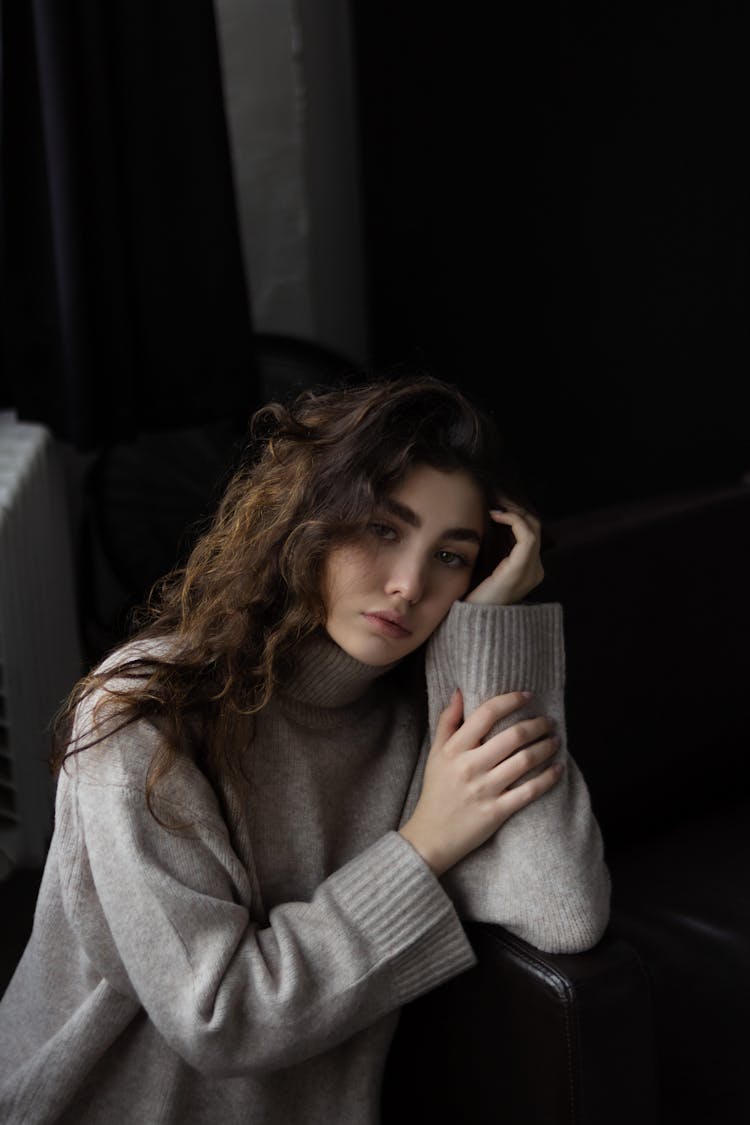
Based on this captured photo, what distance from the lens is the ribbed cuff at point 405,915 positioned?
1.29m

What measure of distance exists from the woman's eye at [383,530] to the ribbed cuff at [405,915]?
0.96ft

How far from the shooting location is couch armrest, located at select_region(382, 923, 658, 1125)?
1230 millimetres

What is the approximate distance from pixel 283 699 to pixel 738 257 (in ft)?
5.57

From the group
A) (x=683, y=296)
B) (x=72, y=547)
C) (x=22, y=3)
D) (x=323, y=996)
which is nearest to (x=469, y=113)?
(x=683, y=296)

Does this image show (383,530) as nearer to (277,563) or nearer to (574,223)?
(277,563)

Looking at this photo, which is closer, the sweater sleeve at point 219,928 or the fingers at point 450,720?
the sweater sleeve at point 219,928

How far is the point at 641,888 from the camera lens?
1.76 meters

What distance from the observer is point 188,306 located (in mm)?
2520

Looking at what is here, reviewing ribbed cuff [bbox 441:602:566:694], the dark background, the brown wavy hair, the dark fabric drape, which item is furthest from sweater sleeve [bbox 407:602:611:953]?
the dark fabric drape

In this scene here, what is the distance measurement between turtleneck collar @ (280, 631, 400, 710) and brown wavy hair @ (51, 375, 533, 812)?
0.01m

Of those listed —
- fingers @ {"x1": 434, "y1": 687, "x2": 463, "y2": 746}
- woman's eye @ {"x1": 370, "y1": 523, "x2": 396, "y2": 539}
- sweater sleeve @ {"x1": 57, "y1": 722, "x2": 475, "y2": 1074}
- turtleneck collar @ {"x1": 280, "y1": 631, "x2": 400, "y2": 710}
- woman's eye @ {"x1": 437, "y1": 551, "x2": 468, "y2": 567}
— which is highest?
woman's eye @ {"x1": 370, "y1": 523, "x2": 396, "y2": 539}

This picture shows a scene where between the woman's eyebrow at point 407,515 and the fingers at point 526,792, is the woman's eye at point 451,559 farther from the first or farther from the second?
the fingers at point 526,792

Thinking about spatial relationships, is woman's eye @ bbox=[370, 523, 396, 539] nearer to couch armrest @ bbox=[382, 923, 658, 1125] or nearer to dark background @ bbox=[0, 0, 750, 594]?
couch armrest @ bbox=[382, 923, 658, 1125]

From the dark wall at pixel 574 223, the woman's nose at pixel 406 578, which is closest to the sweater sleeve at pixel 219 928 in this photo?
the woman's nose at pixel 406 578
